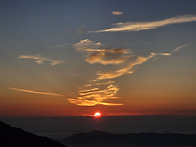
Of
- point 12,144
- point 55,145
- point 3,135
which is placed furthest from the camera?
point 55,145

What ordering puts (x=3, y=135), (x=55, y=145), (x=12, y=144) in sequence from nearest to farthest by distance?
(x=12, y=144)
(x=3, y=135)
(x=55, y=145)

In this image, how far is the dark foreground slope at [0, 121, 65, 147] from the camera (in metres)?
41.6

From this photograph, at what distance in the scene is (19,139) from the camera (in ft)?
147

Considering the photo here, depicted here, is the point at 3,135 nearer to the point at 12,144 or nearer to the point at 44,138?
the point at 12,144

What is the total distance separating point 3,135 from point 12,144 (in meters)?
4.36

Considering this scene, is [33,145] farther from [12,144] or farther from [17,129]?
[17,129]

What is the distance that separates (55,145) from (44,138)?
294 centimetres

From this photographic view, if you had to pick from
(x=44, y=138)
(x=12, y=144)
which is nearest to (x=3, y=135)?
(x=12, y=144)

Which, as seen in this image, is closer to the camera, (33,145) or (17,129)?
(33,145)

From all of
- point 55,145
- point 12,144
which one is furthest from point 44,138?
point 12,144

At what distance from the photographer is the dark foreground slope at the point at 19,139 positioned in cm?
4159

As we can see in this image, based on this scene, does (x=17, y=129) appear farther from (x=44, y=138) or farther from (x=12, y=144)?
(x=12, y=144)

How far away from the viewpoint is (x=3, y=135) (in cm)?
4397

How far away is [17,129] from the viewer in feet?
164
